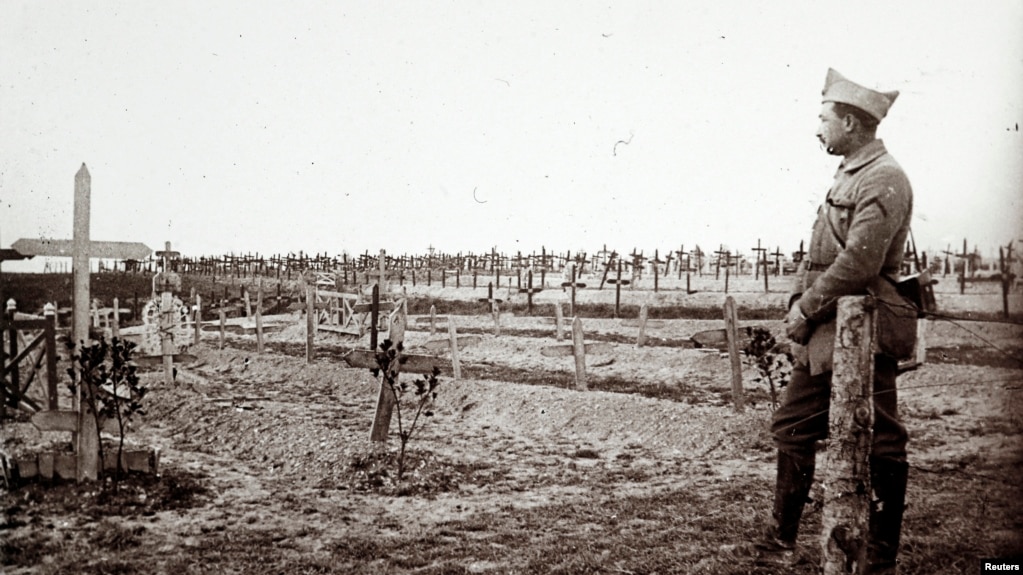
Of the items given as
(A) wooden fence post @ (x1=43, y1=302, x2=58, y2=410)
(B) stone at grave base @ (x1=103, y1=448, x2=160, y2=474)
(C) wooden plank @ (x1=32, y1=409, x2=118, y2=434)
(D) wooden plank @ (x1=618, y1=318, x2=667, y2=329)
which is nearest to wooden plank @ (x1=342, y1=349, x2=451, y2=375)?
(B) stone at grave base @ (x1=103, y1=448, x2=160, y2=474)

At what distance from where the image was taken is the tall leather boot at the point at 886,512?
324 centimetres

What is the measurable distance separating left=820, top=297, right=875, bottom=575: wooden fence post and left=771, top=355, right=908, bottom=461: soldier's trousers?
13.2 inches

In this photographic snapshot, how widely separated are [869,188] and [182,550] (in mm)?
4819

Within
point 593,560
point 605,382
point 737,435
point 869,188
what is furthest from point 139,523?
point 605,382

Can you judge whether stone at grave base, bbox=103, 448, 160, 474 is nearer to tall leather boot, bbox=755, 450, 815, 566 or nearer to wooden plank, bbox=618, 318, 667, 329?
tall leather boot, bbox=755, 450, 815, 566

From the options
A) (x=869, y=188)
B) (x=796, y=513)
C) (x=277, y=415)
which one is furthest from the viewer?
(x=277, y=415)

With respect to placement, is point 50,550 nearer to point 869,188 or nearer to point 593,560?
point 593,560

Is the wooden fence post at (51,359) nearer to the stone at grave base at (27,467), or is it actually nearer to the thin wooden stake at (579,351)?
the stone at grave base at (27,467)

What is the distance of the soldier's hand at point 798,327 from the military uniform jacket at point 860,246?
28 mm

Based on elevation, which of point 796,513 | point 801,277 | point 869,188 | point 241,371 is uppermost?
point 869,188

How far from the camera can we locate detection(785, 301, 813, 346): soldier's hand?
349 cm

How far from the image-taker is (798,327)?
11.5 ft

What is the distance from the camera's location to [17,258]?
A: 5641 mm

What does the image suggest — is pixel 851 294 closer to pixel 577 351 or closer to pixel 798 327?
pixel 798 327
